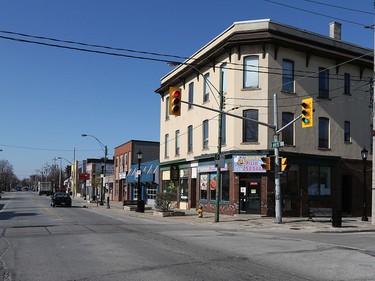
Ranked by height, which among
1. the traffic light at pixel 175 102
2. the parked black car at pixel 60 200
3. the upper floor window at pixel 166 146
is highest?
the traffic light at pixel 175 102

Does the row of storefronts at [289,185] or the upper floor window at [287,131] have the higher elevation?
the upper floor window at [287,131]

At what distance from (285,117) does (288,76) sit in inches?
111

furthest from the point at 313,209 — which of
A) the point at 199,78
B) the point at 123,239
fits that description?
the point at 123,239

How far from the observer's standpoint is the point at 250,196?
94.3ft

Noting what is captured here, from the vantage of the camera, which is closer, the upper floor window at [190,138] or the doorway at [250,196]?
the doorway at [250,196]

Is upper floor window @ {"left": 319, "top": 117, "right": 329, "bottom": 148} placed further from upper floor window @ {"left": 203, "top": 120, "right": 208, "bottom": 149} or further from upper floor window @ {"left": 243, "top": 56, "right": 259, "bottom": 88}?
upper floor window @ {"left": 203, "top": 120, "right": 208, "bottom": 149}

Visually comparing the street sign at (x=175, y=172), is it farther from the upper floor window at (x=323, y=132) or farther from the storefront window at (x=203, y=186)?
the upper floor window at (x=323, y=132)

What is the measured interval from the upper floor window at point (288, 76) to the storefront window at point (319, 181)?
18.5 ft

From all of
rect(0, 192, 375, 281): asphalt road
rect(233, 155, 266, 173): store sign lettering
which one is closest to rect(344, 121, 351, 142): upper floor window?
rect(233, 155, 266, 173): store sign lettering

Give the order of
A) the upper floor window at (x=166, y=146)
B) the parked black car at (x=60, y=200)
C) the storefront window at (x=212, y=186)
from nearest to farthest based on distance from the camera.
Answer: the storefront window at (x=212, y=186)
the upper floor window at (x=166, y=146)
the parked black car at (x=60, y=200)

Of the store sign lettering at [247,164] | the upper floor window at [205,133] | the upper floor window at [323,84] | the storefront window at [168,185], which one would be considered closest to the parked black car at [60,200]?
the storefront window at [168,185]

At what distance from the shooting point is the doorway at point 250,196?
1120 inches

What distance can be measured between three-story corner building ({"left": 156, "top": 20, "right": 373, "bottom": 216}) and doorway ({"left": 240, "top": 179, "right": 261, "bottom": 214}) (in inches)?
2.6

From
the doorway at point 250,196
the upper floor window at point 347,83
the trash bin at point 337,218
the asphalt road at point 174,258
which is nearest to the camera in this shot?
the asphalt road at point 174,258
